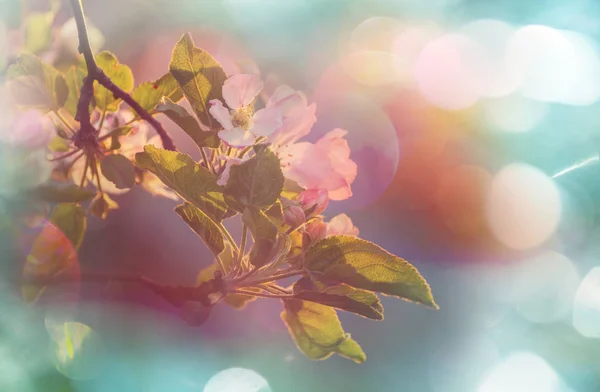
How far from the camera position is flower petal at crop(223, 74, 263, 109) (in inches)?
12.8

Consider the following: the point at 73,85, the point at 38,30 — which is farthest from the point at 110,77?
the point at 38,30

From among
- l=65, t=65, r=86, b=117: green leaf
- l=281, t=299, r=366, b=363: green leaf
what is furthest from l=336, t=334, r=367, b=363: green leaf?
l=65, t=65, r=86, b=117: green leaf

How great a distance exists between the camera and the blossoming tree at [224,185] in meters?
0.29

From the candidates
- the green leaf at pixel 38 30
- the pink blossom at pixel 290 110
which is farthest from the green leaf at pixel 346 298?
the green leaf at pixel 38 30

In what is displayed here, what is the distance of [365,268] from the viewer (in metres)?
0.29

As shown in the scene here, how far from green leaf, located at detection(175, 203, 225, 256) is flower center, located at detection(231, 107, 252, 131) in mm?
66

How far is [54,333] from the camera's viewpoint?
77cm

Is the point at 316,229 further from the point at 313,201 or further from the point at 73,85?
the point at 73,85

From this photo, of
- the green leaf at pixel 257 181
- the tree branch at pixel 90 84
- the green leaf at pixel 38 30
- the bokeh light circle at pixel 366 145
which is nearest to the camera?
the green leaf at pixel 257 181

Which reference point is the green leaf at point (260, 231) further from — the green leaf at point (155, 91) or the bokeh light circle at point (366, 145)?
the bokeh light circle at point (366, 145)

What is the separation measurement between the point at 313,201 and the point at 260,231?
5cm

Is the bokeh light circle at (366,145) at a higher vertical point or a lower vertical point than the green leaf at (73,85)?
higher

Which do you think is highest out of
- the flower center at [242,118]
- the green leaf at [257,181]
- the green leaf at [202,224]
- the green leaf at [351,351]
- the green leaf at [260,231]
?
the flower center at [242,118]

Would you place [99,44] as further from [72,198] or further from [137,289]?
[137,289]
